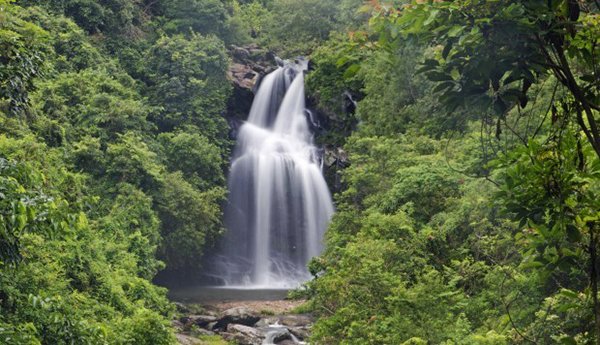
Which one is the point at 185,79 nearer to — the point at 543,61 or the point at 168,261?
the point at 168,261

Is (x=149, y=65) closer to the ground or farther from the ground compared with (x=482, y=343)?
farther from the ground

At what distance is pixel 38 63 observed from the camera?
18.5 feet

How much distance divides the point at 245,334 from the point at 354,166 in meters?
5.70

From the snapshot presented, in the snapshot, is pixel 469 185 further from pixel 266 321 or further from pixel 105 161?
pixel 105 161

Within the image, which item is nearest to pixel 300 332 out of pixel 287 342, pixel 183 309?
pixel 287 342

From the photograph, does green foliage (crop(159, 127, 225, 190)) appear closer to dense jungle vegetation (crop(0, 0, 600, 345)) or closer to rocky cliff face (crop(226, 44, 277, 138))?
dense jungle vegetation (crop(0, 0, 600, 345))

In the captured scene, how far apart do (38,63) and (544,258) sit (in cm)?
475

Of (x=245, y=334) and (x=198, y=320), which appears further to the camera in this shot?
(x=198, y=320)

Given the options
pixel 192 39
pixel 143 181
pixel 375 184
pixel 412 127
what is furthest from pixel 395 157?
pixel 192 39

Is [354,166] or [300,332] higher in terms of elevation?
[354,166]

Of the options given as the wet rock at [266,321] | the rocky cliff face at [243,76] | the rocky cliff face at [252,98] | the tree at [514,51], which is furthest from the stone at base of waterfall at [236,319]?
the tree at [514,51]

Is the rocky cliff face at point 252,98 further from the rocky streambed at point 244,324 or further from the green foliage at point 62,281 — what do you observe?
the green foliage at point 62,281

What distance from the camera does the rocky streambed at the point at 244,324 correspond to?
15.5m

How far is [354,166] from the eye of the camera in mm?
17859
